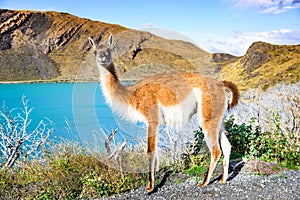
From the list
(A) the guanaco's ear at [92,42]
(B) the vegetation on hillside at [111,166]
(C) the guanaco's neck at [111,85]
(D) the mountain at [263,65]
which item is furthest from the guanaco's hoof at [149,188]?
(D) the mountain at [263,65]

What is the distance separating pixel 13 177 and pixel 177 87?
3093mm

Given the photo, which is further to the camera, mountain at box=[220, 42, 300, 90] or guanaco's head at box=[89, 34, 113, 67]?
mountain at box=[220, 42, 300, 90]

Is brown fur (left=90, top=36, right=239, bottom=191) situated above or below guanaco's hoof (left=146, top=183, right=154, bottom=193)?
above

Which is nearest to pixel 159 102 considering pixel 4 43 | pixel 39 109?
pixel 39 109

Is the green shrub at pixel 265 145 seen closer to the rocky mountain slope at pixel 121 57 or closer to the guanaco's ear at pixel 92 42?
the rocky mountain slope at pixel 121 57

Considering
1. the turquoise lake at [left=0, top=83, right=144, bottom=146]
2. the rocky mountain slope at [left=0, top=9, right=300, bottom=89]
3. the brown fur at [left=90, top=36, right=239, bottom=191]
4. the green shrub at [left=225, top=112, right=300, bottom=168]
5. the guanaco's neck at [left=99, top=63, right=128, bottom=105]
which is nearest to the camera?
the brown fur at [left=90, top=36, right=239, bottom=191]

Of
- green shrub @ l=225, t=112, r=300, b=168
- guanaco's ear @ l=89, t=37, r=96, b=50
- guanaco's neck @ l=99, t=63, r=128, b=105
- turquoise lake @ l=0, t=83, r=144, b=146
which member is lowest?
turquoise lake @ l=0, t=83, r=144, b=146

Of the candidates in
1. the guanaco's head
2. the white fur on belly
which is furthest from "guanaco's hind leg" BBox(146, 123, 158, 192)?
the guanaco's head

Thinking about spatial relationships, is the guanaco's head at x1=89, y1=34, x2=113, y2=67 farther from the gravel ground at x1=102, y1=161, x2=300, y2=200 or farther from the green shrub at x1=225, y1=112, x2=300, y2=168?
the green shrub at x1=225, y1=112, x2=300, y2=168

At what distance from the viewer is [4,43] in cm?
8300

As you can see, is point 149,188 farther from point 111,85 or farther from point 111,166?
point 111,85

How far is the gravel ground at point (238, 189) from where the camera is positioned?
5.11 metres

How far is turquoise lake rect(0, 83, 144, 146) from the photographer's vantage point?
28.2 ft

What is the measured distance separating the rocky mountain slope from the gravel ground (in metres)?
2.15
